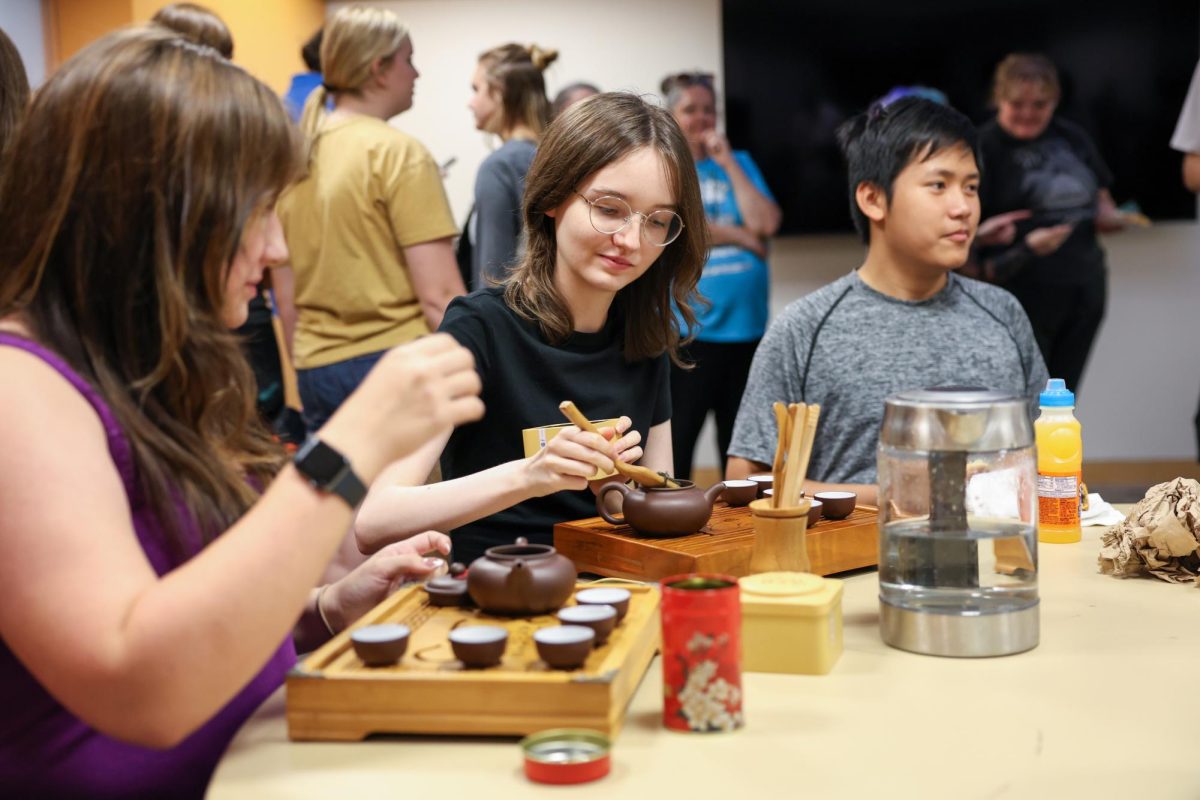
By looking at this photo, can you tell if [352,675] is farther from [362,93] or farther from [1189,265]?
[1189,265]

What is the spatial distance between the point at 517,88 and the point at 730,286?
1136 mm

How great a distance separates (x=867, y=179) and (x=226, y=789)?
201cm

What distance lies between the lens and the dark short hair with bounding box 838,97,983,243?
2.55 metres

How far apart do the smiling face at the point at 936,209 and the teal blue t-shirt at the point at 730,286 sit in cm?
162

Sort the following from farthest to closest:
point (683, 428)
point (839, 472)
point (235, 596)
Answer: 1. point (683, 428)
2. point (839, 472)
3. point (235, 596)

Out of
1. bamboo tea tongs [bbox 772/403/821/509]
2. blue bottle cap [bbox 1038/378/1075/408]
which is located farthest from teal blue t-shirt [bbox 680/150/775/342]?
bamboo tea tongs [bbox 772/403/821/509]

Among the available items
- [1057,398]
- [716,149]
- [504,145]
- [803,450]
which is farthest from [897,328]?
[716,149]

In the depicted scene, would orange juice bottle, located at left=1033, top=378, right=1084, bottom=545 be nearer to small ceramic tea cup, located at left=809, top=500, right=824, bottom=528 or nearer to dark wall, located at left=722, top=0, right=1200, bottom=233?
small ceramic tea cup, located at left=809, top=500, right=824, bottom=528

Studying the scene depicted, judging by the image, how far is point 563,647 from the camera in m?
1.10

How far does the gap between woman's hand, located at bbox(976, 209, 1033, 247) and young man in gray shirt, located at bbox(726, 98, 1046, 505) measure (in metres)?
2.66

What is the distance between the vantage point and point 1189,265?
5.70 m

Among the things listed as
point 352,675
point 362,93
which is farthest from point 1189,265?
point 352,675

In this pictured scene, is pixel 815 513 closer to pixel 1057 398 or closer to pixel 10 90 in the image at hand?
pixel 1057 398

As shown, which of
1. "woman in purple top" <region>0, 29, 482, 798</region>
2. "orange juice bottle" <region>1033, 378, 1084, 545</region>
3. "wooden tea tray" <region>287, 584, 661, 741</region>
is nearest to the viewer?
"woman in purple top" <region>0, 29, 482, 798</region>
